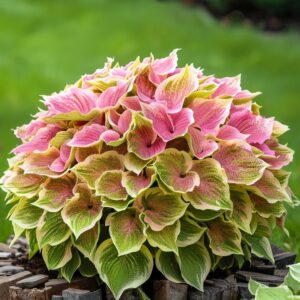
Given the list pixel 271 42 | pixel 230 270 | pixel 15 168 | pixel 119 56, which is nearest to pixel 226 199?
pixel 230 270

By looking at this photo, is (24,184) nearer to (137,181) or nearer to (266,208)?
(137,181)

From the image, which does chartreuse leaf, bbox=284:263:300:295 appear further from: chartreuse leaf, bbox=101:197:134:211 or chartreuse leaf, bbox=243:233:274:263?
chartreuse leaf, bbox=101:197:134:211

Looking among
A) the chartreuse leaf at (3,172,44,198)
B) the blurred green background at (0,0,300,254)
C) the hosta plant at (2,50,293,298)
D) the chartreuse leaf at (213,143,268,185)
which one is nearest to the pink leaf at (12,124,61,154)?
the hosta plant at (2,50,293,298)

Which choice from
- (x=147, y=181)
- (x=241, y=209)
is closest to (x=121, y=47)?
(x=241, y=209)

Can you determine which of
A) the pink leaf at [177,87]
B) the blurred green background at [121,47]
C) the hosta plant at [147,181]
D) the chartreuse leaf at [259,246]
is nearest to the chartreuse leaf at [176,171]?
the hosta plant at [147,181]

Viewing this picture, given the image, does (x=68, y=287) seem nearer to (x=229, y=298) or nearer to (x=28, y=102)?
(x=229, y=298)

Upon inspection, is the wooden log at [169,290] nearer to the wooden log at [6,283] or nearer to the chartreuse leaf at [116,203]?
the chartreuse leaf at [116,203]
